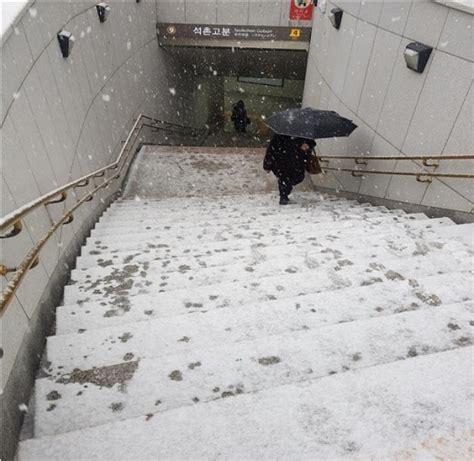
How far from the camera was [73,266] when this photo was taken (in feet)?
14.0

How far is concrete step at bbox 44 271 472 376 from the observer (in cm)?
236

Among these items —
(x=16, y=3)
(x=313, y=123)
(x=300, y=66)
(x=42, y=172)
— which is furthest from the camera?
(x=300, y=66)

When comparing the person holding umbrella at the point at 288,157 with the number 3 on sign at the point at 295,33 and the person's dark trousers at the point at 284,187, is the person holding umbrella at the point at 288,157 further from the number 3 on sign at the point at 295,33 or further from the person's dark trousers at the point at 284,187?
the number 3 on sign at the point at 295,33

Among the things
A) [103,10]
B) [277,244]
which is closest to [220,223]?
[277,244]

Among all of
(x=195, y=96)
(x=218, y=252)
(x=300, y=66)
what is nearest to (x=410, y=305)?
(x=218, y=252)

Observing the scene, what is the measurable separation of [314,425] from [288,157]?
210 inches

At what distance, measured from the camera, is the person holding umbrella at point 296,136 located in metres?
6.23

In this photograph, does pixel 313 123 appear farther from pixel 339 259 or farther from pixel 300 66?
pixel 300 66

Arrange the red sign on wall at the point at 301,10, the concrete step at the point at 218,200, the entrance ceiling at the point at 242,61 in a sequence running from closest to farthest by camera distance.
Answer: the concrete step at the point at 218,200, the red sign on wall at the point at 301,10, the entrance ceiling at the point at 242,61

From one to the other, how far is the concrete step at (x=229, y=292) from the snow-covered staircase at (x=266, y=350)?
0.05 feet

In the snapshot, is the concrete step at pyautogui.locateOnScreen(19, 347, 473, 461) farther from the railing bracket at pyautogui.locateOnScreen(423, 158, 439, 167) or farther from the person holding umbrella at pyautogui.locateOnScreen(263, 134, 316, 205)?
the person holding umbrella at pyautogui.locateOnScreen(263, 134, 316, 205)

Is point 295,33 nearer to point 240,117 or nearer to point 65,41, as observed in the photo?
point 240,117

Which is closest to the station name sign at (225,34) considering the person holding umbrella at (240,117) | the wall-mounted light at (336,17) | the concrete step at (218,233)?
the wall-mounted light at (336,17)

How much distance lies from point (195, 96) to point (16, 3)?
15267 mm
